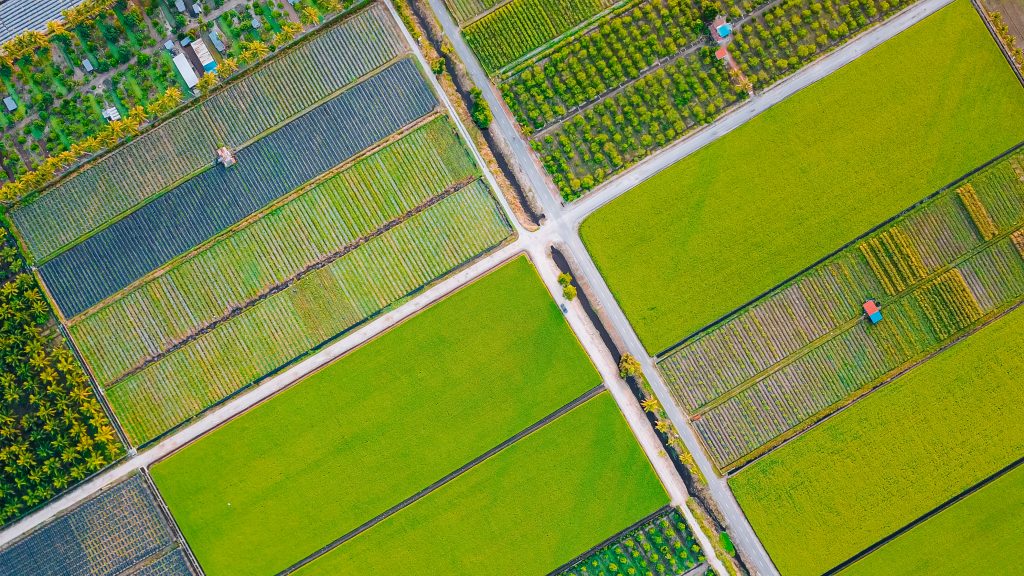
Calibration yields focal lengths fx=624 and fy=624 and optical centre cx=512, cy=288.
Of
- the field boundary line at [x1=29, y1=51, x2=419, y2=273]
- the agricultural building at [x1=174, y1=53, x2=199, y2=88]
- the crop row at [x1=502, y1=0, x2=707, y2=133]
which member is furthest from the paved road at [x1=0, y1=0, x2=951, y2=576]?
the agricultural building at [x1=174, y1=53, x2=199, y2=88]

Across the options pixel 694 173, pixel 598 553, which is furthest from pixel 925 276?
pixel 598 553

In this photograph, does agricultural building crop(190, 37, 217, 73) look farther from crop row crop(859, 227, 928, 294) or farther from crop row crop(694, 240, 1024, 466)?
crop row crop(859, 227, 928, 294)

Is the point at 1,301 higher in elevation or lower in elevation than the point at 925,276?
higher

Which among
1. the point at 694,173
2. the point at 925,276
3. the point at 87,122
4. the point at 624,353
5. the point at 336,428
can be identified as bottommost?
the point at 925,276

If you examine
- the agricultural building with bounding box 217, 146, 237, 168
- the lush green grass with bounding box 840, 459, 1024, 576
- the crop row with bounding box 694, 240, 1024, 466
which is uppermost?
the agricultural building with bounding box 217, 146, 237, 168

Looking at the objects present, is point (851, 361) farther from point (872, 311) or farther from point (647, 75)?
point (647, 75)

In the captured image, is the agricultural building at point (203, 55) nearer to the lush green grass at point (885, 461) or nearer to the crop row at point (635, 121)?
the crop row at point (635, 121)

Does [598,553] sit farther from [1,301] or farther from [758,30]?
[1,301]
